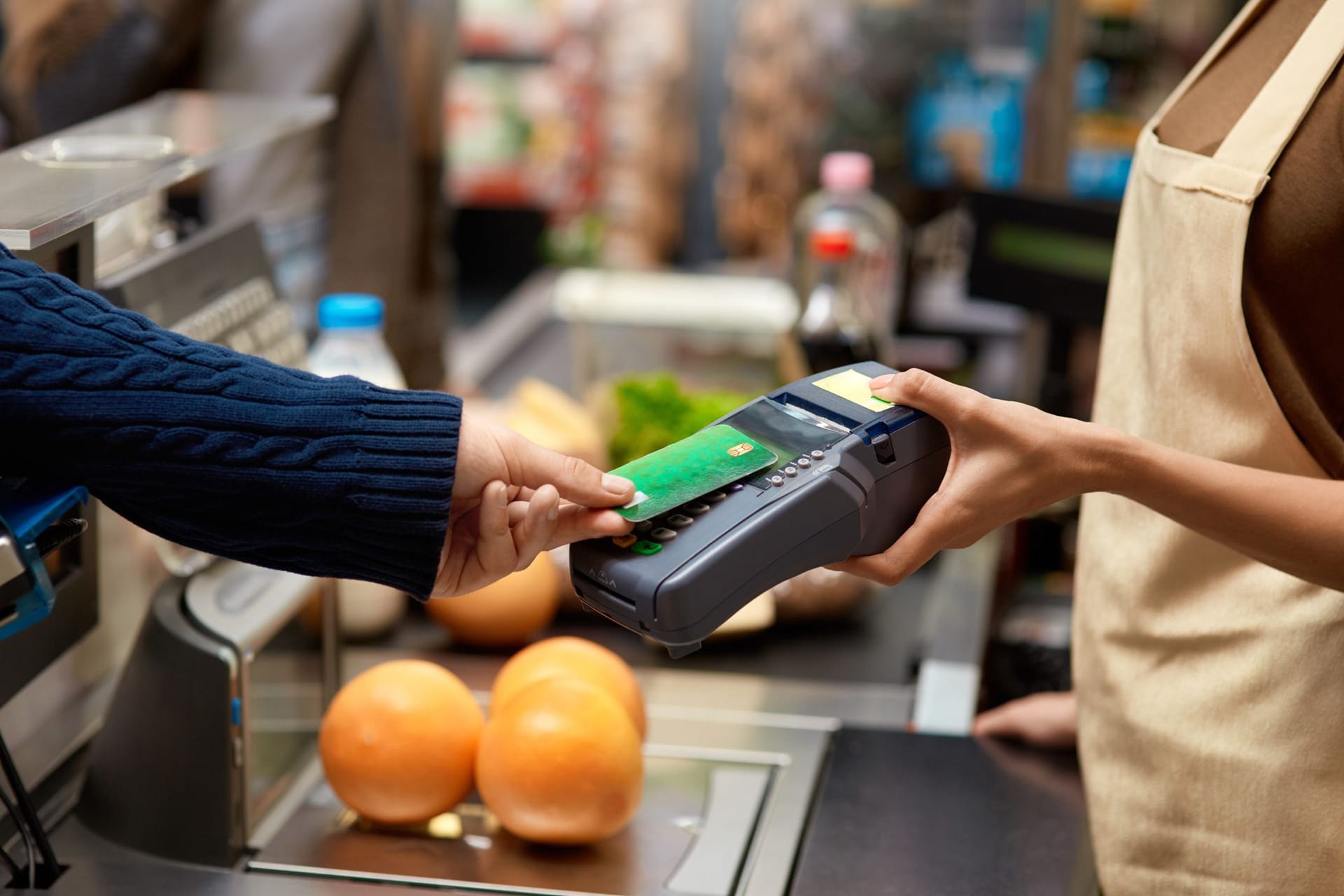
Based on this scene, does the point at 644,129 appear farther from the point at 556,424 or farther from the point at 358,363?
the point at 358,363

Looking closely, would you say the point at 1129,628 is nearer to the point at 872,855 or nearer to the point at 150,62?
the point at 872,855

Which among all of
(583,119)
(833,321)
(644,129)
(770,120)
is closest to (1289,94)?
(833,321)

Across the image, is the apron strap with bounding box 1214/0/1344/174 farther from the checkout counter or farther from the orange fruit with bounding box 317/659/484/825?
the orange fruit with bounding box 317/659/484/825

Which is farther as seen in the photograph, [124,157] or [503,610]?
[503,610]

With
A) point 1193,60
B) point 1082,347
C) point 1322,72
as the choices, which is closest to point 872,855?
point 1322,72

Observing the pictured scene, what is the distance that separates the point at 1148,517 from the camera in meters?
0.96

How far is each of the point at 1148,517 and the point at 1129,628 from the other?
0.27 feet

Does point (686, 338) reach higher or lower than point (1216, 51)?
lower

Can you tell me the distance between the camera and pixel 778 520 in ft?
2.49

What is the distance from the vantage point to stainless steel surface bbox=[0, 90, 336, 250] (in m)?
0.86

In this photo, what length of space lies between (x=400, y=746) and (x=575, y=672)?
0.48 feet

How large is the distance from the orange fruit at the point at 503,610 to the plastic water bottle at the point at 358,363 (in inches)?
2.1

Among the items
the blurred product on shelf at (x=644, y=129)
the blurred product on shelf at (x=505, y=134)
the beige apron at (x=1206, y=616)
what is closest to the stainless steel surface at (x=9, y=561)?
the beige apron at (x=1206, y=616)

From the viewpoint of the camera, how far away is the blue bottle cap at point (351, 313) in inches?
47.4
